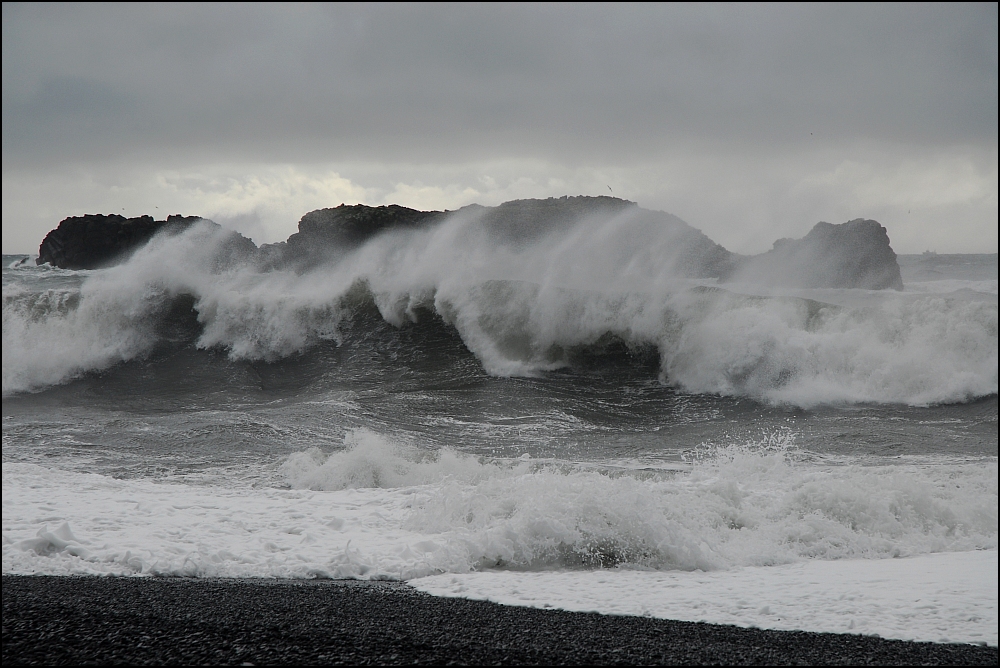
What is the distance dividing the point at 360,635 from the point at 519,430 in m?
6.91

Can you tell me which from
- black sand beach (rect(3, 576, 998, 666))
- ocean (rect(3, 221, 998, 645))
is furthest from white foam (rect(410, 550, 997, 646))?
black sand beach (rect(3, 576, 998, 666))

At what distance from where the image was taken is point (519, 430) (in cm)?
1037

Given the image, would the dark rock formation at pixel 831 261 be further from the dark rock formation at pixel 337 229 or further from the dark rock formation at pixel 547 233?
the dark rock formation at pixel 337 229

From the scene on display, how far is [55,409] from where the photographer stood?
11.7 meters

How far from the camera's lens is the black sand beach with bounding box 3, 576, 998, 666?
10.7 feet

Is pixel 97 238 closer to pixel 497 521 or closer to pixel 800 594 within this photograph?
pixel 497 521

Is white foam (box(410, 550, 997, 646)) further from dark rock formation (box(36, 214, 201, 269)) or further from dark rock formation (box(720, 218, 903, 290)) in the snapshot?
dark rock formation (box(36, 214, 201, 269))

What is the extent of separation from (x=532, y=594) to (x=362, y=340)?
445 inches

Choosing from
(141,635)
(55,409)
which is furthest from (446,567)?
(55,409)

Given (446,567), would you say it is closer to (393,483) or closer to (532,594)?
(532,594)

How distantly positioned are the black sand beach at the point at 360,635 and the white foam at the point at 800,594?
0.71ft

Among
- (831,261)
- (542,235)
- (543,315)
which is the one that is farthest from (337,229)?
(831,261)

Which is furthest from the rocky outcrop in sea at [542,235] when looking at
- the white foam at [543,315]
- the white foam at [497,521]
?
the white foam at [497,521]

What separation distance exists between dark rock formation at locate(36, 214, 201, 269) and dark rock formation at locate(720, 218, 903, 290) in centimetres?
1472
